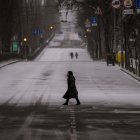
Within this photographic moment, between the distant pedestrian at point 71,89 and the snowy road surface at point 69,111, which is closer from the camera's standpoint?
the snowy road surface at point 69,111

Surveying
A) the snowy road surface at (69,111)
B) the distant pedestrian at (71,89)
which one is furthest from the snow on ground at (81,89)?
the distant pedestrian at (71,89)

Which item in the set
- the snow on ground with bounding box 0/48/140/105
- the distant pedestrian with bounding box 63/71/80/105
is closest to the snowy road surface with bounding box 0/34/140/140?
the snow on ground with bounding box 0/48/140/105

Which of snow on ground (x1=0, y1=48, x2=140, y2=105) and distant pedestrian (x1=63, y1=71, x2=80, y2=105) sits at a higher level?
distant pedestrian (x1=63, y1=71, x2=80, y2=105)

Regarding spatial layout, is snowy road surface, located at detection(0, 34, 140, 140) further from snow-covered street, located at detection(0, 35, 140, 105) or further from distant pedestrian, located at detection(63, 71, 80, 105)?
distant pedestrian, located at detection(63, 71, 80, 105)

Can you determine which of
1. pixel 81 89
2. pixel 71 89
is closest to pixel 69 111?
pixel 71 89

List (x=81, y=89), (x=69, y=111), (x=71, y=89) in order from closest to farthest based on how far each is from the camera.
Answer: (x=69, y=111) → (x=71, y=89) → (x=81, y=89)

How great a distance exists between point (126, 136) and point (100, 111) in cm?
779

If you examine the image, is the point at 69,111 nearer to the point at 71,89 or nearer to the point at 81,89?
the point at 71,89

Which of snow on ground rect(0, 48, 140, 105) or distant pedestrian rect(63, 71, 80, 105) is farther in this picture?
snow on ground rect(0, 48, 140, 105)

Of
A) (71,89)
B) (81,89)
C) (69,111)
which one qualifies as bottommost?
(81,89)

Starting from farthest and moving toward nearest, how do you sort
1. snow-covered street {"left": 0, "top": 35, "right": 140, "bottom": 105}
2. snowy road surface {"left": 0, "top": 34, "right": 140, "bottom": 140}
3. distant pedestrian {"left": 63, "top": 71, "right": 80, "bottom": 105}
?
snow-covered street {"left": 0, "top": 35, "right": 140, "bottom": 105}, distant pedestrian {"left": 63, "top": 71, "right": 80, "bottom": 105}, snowy road surface {"left": 0, "top": 34, "right": 140, "bottom": 140}

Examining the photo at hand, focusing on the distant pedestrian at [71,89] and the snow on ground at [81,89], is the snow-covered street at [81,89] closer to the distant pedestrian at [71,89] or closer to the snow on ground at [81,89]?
the snow on ground at [81,89]

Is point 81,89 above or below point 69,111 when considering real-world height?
below

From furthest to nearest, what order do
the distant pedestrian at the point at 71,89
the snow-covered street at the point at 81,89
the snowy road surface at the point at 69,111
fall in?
the snow-covered street at the point at 81,89 → the distant pedestrian at the point at 71,89 → the snowy road surface at the point at 69,111
